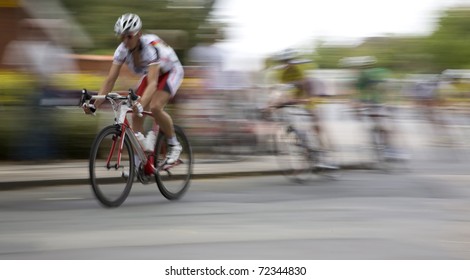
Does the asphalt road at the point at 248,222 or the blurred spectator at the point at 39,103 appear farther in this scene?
the blurred spectator at the point at 39,103

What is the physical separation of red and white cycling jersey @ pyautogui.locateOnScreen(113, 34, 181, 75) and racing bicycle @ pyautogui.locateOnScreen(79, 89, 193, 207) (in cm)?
38

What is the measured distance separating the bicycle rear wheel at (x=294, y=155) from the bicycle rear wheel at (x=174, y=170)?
82.2 inches

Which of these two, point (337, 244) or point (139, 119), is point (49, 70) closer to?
point (139, 119)

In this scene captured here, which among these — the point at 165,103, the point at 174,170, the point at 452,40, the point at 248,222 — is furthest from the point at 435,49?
the point at 248,222

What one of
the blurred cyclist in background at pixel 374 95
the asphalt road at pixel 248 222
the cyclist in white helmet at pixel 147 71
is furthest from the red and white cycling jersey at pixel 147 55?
the blurred cyclist in background at pixel 374 95

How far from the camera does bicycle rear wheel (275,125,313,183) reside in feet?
37.1

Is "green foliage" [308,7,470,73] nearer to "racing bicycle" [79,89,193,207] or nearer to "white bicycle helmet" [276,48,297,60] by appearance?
"white bicycle helmet" [276,48,297,60]

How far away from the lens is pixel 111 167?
838 cm

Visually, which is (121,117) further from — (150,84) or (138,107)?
(150,84)

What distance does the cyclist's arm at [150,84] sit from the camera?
8500 mm

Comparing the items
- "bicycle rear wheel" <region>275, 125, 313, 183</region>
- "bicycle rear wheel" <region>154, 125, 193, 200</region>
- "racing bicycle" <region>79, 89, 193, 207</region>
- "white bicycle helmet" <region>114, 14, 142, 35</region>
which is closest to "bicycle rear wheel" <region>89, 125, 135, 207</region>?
"racing bicycle" <region>79, 89, 193, 207</region>

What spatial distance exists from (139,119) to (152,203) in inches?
34.2

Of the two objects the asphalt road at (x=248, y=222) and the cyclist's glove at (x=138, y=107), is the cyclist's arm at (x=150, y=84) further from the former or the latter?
the asphalt road at (x=248, y=222)

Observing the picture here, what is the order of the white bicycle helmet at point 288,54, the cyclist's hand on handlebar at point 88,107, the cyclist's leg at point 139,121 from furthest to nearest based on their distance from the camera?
1. the white bicycle helmet at point 288,54
2. the cyclist's leg at point 139,121
3. the cyclist's hand on handlebar at point 88,107
